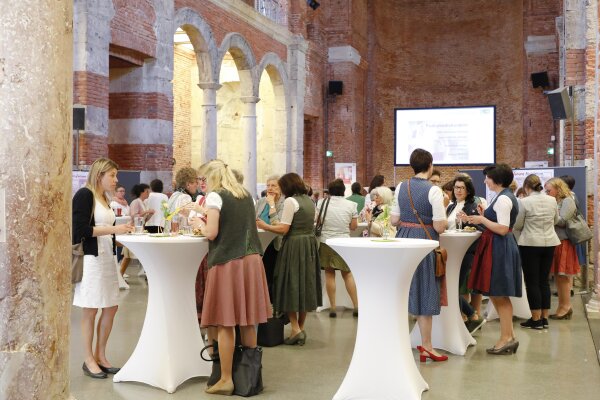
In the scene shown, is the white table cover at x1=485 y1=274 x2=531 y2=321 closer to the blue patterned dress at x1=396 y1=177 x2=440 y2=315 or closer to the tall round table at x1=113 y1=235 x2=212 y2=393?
the blue patterned dress at x1=396 y1=177 x2=440 y2=315

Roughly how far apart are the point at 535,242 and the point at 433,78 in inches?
659

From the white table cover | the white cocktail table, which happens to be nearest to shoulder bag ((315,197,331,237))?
the white cocktail table

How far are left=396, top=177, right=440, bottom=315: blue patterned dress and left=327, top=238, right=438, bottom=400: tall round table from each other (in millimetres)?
691

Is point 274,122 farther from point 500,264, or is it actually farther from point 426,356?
point 426,356

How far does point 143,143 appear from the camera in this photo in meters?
11.6

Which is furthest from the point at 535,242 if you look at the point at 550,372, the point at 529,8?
the point at 529,8

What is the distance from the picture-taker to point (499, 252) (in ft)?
17.6

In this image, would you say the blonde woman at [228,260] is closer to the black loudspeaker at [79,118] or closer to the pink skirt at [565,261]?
the pink skirt at [565,261]

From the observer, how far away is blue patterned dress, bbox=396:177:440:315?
193 inches

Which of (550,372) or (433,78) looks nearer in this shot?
(550,372)

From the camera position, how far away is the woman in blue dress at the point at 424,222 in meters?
4.91

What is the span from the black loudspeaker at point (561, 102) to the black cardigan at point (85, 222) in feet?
26.2

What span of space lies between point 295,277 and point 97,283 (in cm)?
180

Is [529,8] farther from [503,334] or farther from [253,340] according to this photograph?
[253,340]
